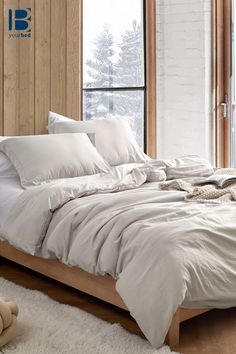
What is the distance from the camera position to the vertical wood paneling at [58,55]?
418 cm

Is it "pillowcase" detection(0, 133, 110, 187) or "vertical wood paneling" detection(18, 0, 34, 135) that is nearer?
"pillowcase" detection(0, 133, 110, 187)

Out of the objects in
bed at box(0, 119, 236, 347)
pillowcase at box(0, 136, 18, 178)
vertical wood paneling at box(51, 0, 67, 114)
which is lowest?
bed at box(0, 119, 236, 347)

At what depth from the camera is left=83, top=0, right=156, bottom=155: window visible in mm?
4586

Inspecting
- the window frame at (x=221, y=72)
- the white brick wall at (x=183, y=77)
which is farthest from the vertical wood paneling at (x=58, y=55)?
the window frame at (x=221, y=72)

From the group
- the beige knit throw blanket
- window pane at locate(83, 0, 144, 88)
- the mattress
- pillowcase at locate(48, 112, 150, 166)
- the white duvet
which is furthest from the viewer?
window pane at locate(83, 0, 144, 88)

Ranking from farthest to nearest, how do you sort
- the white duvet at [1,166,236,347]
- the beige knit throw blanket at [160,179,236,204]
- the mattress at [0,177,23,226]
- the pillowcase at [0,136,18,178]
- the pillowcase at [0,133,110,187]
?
the pillowcase at [0,136,18,178]
the pillowcase at [0,133,110,187]
the mattress at [0,177,23,226]
the beige knit throw blanket at [160,179,236,204]
the white duvet at [1,166,236,347]

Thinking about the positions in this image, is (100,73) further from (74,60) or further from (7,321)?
(7,321)

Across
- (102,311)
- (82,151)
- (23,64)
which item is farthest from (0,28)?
(102,311)

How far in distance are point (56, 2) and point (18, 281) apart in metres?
2.44

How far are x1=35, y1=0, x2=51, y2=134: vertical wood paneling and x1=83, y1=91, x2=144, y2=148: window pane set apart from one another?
0.51 m

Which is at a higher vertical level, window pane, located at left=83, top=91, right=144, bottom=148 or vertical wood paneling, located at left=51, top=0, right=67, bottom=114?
vertical wood paneling, located at left=51, top=0, right=67, bottom=114

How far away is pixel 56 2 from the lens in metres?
4.18

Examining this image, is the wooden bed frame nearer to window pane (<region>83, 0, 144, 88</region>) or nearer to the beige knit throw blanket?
the beige knit throw blanket

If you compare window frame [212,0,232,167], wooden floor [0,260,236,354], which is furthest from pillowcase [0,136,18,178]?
window frame [212,0,232,167]
